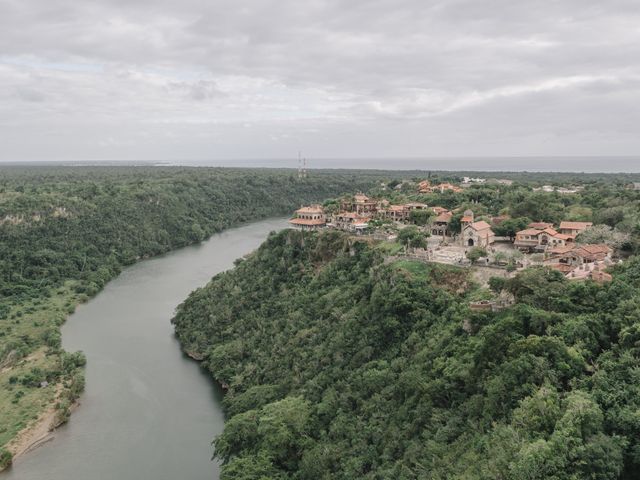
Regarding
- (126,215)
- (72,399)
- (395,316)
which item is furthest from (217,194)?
(395,316)

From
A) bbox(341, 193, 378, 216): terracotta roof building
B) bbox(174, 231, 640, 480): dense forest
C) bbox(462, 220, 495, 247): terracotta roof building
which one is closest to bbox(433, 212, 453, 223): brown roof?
bbox(462, 220, 495, 247): terracotta roof building

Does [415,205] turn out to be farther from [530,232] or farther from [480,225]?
[530,232]

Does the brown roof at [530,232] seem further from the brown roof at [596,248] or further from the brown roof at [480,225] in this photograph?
the brown roof at [596,248]

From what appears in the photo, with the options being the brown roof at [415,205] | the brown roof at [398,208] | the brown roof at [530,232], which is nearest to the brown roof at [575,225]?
the brown roof at [530,232]

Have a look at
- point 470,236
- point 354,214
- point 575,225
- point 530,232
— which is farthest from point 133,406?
point 575,225

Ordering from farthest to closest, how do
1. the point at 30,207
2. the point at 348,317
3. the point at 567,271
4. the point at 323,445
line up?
the point at 30,207 < the point at 348,317 < the point at 567,271 < the point at 323,445

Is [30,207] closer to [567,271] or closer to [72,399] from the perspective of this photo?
[72,399]
